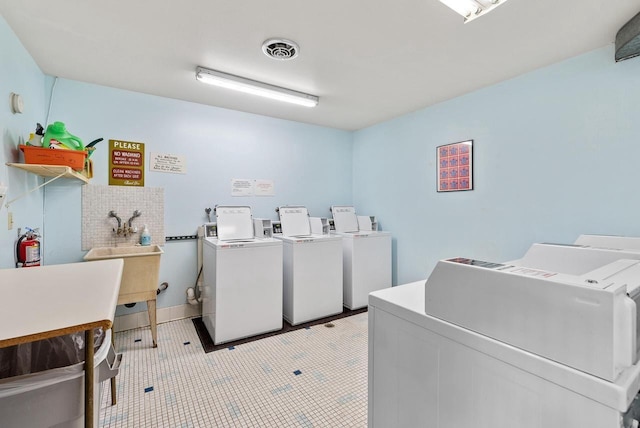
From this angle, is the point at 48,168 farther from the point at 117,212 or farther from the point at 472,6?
the point at 472,6

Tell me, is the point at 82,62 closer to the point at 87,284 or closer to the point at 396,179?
the point at 87,284

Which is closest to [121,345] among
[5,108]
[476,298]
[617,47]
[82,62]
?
[5,108]

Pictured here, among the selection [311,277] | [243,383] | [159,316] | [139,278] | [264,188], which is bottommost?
[243,383]

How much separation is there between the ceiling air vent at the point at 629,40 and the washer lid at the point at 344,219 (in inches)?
116

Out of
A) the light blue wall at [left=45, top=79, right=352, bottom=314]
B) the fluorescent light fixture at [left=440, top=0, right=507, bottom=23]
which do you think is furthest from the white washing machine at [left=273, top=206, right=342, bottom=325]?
the fluorescent light fixture at [left=440, top=0, right=507, bottom=23]

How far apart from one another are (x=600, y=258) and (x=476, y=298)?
0.91 meters

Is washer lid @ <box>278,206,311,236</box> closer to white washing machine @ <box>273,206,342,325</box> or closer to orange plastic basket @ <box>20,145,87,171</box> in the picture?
white washing machine @ <box>273,206,342,325</box>

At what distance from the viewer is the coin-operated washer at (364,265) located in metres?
3.48

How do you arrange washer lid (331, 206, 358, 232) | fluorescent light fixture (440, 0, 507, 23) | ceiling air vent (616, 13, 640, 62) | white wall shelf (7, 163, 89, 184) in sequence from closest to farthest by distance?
fluorescent light fixture (440, 0, 507, 23)
ceiling air vent (616, 13, 640, 62)
white wall shelf (7, 163, 89, 184)
washer lid (331, 206, 358, 232)

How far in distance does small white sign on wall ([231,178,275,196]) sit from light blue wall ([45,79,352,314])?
0.06m

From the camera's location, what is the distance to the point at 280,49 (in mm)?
2148

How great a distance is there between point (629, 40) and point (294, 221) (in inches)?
127

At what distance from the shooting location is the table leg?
0.92 m

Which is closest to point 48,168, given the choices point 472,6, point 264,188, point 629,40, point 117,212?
point 117,212
